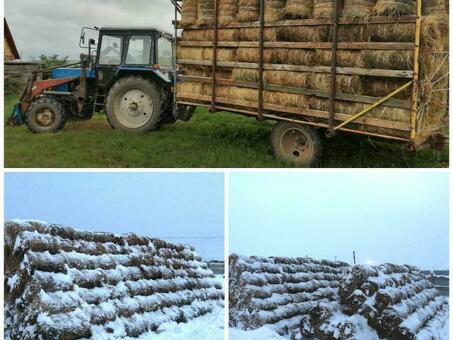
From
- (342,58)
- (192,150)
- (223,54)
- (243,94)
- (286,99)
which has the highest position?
(223,54)

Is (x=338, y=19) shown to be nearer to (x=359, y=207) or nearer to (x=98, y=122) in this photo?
(x=359, y=207)

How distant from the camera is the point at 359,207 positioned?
5.66 m

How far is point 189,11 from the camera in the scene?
6.72m

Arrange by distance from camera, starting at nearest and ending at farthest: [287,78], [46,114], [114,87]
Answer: [287,78] → [114,87] → [46,114]

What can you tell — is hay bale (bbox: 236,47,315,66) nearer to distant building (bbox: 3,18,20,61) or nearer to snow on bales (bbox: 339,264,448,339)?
snow on bales (bbox: 339,264,448,339)

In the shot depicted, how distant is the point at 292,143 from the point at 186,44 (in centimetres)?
173

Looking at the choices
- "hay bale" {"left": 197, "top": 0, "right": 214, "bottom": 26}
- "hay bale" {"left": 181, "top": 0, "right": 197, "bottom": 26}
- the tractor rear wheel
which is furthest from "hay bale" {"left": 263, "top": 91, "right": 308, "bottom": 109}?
the tractor rear wheel

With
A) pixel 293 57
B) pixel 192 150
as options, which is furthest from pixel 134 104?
pixel 293 57

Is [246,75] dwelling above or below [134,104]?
above

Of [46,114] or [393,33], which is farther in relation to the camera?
[46,114]

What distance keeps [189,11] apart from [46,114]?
8.74ft

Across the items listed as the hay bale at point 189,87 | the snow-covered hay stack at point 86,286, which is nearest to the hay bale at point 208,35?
the hay bale at point 189,87

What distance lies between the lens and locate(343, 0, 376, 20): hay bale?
220 inches

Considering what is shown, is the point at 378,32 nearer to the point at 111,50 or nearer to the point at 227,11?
the point at 227,11
